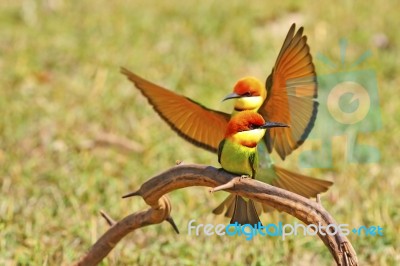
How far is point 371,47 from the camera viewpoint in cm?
545

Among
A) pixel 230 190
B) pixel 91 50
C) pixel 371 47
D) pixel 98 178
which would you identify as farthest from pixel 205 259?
pixel 371 47

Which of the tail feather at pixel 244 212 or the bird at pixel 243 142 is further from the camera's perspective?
the tail feather at pixel 244 212

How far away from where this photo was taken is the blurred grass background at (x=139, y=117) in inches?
117

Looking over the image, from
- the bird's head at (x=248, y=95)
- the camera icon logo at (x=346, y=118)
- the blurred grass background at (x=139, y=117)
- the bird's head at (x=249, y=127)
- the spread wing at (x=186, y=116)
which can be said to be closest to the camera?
the bird's head at (x=249, y=127)

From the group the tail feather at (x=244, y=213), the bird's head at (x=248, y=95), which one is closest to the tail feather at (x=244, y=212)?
the tail feather at (x=244, y=213)

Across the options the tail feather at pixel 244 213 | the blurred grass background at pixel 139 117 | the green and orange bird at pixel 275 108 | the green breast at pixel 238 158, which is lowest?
the tail feather at pixel 244 213

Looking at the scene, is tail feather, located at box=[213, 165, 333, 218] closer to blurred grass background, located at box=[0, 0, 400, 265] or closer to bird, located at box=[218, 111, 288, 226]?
bird, located at box=[218, 111, 288, 226]

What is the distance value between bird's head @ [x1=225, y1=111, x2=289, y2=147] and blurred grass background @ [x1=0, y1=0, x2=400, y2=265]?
1.29m

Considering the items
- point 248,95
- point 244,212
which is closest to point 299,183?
point 244,212

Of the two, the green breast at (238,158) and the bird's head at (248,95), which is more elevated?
the bird's head at (248,95)

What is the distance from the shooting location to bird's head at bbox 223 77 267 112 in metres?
1.69

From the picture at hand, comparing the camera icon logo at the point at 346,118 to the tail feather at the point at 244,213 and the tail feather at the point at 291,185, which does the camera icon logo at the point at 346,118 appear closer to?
the tail feather at the point at 291,185

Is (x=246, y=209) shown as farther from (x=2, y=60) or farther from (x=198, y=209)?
(x=2, y=60)

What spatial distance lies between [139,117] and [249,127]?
2.91 m
